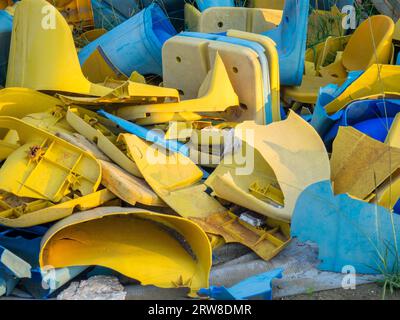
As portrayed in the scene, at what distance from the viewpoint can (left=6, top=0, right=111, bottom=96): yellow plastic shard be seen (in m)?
3.12

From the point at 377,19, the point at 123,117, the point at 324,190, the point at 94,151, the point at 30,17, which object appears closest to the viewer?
the point at 324,190

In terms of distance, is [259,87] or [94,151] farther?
[259,87]

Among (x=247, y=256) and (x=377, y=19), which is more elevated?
(x=377, y=19)

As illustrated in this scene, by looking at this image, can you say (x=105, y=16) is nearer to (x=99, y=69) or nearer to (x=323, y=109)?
(x=99, y=69)

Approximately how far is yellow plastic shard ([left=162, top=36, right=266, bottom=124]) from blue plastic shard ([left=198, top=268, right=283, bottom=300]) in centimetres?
94

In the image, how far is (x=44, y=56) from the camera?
3.15 meters

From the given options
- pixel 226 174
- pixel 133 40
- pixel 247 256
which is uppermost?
pixel 133 40

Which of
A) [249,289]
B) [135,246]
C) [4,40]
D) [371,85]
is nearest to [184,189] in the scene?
[135,246]

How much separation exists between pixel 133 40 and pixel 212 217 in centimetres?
132

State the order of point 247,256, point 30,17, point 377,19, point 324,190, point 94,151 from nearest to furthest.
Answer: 1. point 324,190
2. point 247,256
3. point 94,151
4. point 30,17
5. point 377,19

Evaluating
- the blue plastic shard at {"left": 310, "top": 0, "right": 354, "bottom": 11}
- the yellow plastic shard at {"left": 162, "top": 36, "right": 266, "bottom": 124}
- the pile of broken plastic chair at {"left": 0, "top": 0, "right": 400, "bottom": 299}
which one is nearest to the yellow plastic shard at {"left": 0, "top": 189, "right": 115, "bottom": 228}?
the pile of broken plastic chair at {"left": 0, "top": 0, "right": 400, "bottom": 299}

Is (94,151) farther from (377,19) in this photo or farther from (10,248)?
(377,19)

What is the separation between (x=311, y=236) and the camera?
7.65 feet

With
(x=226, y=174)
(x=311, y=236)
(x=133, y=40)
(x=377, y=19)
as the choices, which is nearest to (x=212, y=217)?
(x=226, y=174)
